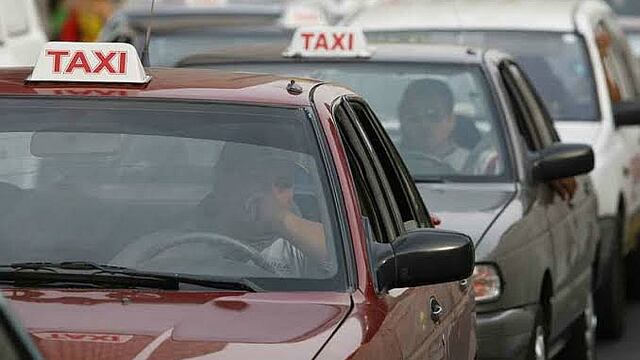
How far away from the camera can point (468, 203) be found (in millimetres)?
8617

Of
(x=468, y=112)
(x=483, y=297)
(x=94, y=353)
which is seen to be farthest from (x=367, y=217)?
(x=468, y=112)

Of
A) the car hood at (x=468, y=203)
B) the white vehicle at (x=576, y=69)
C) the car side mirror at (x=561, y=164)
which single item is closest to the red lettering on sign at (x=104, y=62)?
the car hood at (x=468, y=203)

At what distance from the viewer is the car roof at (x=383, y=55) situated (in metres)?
9.47

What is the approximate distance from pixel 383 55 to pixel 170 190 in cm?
412

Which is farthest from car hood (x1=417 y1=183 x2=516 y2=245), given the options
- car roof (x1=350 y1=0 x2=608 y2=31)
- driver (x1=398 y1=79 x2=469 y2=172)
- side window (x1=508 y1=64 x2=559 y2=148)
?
car roof (x1=350 y1=0 x2=608 y2=31)

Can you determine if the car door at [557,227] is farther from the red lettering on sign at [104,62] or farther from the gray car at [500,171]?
the red lettering on sign at [104,62]

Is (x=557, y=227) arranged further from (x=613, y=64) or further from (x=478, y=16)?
(x=613, y=64)

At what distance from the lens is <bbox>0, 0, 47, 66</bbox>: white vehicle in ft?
36.8

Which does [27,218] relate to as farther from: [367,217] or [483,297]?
[483,297]

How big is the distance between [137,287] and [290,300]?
38 centimetres

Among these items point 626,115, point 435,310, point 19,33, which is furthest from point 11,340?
point 626,115

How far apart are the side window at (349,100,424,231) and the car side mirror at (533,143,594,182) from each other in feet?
8.93

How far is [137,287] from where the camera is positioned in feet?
16.9

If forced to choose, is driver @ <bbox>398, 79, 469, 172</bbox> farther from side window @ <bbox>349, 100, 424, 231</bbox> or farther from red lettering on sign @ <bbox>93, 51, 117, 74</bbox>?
red lettering on sign @ <bbox>93, 51, 117, 74</bbox>
